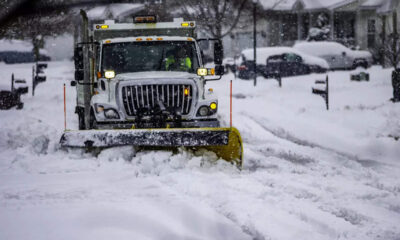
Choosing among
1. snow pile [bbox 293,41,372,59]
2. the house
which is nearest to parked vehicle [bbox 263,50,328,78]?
snow pile [bbox 293,41,372,59]

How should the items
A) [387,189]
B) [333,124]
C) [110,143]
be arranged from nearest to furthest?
[387,189] < [110,143] < [333,124]

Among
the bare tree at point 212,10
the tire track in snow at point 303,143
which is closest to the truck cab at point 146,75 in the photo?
the tire track in snow at point 303,143

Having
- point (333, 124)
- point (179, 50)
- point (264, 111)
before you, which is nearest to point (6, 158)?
point (179, 50)

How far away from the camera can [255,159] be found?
320 inches

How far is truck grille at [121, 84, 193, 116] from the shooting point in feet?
25.2

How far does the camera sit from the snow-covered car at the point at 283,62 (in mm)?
25062

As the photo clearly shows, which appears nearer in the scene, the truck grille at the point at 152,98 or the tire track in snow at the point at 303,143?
the truck grille at the point at 152,98

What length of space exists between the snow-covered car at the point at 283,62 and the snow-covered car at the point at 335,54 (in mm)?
2160

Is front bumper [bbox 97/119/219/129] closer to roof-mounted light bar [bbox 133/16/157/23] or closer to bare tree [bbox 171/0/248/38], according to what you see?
roof-mounted light bar [bbox 133/16/157/23]

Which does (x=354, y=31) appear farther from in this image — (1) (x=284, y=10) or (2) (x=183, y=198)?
(2) (x=183, y=198)

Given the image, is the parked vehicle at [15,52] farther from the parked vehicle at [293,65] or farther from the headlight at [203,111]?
the headlight at [203,111]

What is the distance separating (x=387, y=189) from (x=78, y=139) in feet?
13.8

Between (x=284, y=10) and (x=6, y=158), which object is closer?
(x=6, y=158)

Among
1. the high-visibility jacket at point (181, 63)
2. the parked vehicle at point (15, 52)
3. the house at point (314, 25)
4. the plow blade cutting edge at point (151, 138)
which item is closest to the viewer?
the plow blade cutting edge at point (151, 138)
